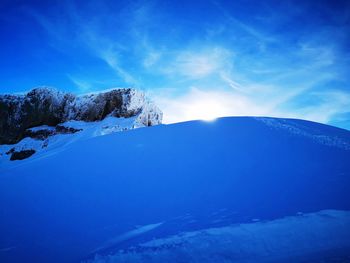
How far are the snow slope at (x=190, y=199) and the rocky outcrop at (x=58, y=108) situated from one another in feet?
23.5

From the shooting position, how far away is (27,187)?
3127mm

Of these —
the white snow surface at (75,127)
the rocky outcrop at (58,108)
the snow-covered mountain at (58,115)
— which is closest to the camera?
the white snow surface at (75,127)

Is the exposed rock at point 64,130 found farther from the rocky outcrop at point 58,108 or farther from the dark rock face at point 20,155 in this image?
the dark rock face at point 20,155

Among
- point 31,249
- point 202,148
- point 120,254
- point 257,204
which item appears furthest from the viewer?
point 202,148

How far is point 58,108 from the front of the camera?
11508 millimetres

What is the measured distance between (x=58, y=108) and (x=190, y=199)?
10.8 meters

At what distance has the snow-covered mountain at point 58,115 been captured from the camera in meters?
10.2

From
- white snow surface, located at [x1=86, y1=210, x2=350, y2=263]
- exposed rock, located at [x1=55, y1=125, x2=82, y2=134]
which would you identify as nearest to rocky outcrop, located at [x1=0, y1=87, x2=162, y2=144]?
exposed rock, located at [x1=55, y1=125, x2=82, y2=134]

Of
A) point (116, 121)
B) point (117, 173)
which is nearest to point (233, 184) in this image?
point (117, 173)

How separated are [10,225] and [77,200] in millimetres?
616

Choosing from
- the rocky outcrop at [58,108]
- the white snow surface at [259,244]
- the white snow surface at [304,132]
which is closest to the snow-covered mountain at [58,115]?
the rocky outcrop at [58,108]

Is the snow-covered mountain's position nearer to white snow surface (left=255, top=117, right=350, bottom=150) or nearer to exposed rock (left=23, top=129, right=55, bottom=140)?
exposed rock (left=23, top=129, right=55, bottom=140)

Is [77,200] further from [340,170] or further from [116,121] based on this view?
[116,121]

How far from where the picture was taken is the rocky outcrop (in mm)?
10789
